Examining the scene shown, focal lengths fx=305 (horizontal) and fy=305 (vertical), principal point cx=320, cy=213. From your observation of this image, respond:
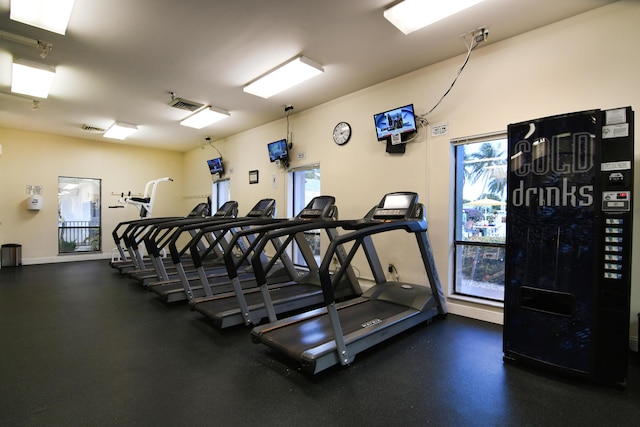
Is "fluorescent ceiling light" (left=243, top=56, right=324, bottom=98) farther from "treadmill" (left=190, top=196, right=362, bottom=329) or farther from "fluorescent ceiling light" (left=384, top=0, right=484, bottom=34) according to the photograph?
"treadmill" (left=190, top=196, right=362, bottom=329)

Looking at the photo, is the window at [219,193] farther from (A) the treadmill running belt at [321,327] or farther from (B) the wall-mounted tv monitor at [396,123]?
(A) the treadmill running belt at [321,327]

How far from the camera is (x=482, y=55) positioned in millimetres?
3414

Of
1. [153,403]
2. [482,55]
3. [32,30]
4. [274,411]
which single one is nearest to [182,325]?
[153,403]

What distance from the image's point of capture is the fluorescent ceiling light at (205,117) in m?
5.39

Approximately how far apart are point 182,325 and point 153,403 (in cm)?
146

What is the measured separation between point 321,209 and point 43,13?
3323 mm

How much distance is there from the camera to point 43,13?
8.89ft

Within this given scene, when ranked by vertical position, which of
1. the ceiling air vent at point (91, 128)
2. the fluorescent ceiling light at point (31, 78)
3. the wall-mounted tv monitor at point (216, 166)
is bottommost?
the wall-mounted tv monitor at point (216, 166)

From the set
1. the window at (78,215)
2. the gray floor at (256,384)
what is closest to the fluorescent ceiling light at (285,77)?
the gray floor at (256,384)

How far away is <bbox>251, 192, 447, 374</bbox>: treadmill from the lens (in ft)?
7.45

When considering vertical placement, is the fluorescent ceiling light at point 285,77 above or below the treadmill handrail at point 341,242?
above

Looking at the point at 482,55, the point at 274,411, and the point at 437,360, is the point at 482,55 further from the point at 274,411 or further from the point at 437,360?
the point at 274,411

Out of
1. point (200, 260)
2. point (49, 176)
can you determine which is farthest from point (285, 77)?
point (49, 176)

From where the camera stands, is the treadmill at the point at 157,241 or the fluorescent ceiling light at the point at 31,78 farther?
the treadmill at the point at 157,241
